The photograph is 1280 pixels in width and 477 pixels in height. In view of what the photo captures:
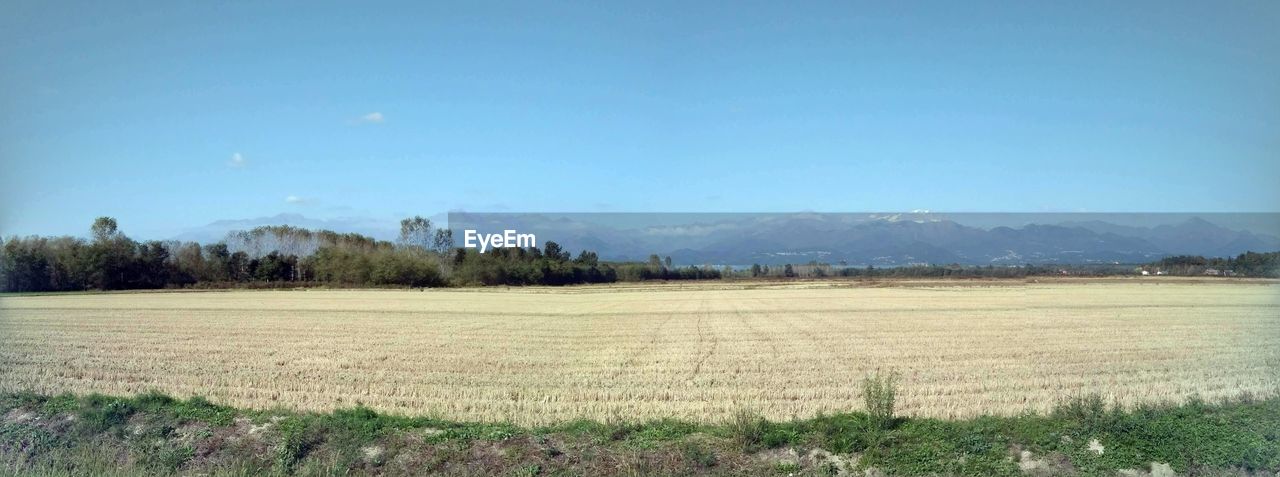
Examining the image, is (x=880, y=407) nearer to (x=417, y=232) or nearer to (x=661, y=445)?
(x=661, y=445)

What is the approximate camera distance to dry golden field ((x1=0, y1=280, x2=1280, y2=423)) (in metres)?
13.5

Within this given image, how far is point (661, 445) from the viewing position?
28.7ft

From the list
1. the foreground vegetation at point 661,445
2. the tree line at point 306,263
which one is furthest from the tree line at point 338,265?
the foreground vegetation at point 661,445

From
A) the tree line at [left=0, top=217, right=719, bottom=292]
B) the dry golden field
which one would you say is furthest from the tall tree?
the dry golden field

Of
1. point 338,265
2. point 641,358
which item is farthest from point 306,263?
point 641,358

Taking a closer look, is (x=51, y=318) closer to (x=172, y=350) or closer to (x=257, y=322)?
(x=257, y=322)

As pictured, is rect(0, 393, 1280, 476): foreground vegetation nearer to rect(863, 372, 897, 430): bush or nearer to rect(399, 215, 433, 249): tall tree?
rect(863, 372, 897, 430): bush

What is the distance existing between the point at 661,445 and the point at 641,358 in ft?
34.6

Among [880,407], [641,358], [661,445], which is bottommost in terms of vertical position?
[641,358]

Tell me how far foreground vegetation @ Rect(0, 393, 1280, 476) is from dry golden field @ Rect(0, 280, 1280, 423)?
204cm

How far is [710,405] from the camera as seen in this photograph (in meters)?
13.0

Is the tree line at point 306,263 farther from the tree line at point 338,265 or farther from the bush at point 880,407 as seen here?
the bush at point 880,407

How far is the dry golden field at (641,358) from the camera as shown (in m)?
13.5

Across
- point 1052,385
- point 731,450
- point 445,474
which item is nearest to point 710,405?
point 731,450
